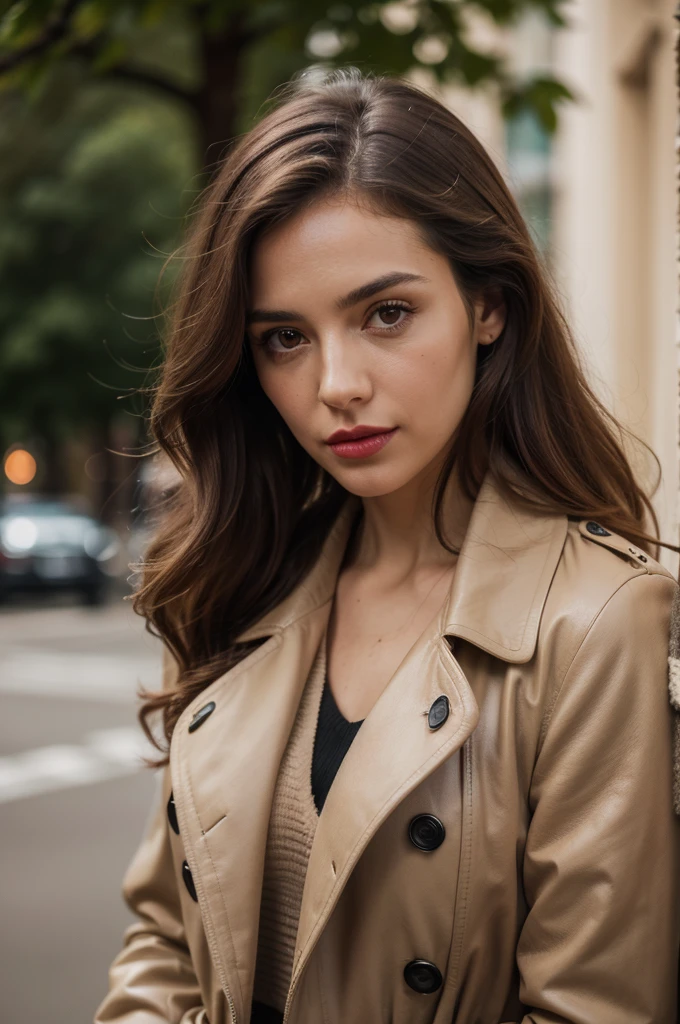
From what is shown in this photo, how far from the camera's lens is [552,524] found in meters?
1.98

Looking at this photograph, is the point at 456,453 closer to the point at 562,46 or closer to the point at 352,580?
the point at 352,580

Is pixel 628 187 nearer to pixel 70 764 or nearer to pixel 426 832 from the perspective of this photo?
pixel 70 764

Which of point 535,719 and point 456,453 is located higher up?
point 456,453

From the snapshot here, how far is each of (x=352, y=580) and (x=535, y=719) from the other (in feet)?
2.22

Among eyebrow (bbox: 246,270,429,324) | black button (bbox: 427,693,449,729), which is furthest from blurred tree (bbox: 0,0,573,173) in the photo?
black button (bbox: 427,693,449,729)

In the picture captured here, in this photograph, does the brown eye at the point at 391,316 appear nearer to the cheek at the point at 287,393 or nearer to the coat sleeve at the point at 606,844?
the cheek at the point at 287,393

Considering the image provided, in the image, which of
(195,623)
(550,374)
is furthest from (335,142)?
(195,623)

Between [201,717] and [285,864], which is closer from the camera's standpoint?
[285,864]

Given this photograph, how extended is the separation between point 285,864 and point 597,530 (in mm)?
773

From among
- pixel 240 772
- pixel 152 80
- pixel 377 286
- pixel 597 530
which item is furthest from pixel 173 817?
pixel 152 80

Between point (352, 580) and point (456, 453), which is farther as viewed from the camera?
point (352, 580)

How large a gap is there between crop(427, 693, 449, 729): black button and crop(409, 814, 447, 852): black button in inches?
5.6

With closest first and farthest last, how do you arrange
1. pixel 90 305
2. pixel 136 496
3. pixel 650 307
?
pixel 136 496 → pixel 650 307 → pixel 90 305

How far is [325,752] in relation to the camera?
6.79 ft
